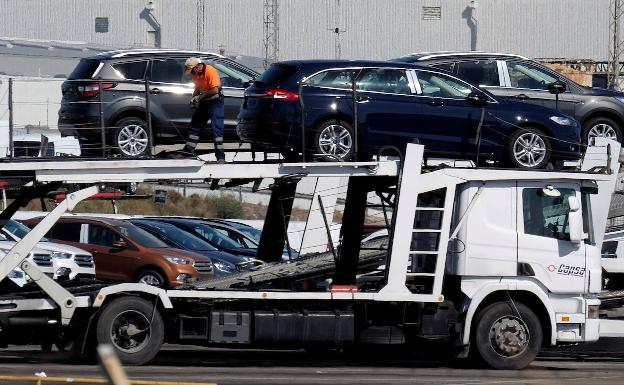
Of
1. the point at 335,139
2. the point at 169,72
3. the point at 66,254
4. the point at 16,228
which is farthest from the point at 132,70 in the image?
the point at 16,228

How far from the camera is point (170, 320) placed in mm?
12719

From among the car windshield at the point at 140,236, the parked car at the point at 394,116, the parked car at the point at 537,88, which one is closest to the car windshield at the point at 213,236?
the car windshield at the point at 140,236

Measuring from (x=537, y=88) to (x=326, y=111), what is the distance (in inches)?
180

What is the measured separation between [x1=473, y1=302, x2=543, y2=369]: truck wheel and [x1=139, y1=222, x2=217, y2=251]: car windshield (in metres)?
9.51

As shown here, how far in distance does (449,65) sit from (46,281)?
7.62m

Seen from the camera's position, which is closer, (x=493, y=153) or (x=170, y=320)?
(x=170, y=320)

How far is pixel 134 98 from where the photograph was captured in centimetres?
1497

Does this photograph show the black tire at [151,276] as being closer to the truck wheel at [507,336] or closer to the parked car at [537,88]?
the parked car at [537,88]

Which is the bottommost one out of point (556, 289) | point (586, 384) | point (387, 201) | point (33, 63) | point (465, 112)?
point (586, 384)

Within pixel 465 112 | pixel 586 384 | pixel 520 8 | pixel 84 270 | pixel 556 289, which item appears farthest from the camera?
pixel 520 8

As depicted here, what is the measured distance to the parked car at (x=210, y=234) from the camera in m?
22.8

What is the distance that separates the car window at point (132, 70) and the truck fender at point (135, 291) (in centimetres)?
399

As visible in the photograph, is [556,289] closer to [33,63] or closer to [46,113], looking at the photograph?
[46,113]

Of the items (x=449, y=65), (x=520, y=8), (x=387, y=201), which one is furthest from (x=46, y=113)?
(x=387, y=201)
